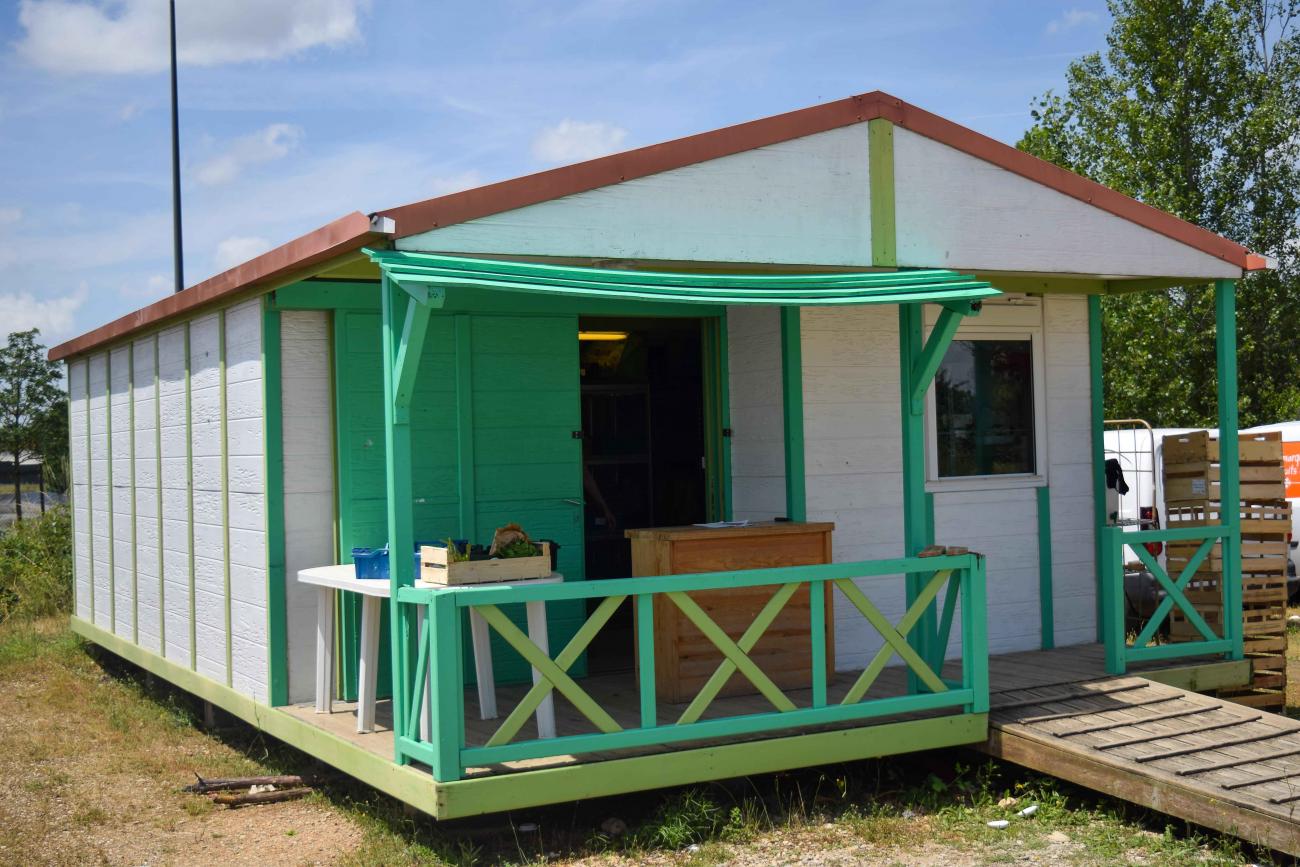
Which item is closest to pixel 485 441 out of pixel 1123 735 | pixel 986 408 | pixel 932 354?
pixel 932 354

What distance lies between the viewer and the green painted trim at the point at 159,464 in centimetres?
960

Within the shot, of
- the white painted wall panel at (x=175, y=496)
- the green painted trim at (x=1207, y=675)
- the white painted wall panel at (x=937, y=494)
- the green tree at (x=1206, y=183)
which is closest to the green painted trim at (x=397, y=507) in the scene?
the white painted wall panel at (x=937, y=494)

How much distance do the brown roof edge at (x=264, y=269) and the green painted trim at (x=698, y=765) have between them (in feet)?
7.95

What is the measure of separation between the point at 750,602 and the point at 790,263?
1.88 meters

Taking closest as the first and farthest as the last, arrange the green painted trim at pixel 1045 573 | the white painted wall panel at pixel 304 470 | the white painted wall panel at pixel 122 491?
the white painted wall panel at pixel 304 470 → the green painted trim at pixel 1045 573 → the white painted wall panel at pixel 122 491

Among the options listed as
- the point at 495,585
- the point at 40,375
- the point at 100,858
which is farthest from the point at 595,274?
the point at 40,375

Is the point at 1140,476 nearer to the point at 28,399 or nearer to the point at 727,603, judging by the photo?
the point at 727,603

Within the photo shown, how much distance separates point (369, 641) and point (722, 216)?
2.85 m

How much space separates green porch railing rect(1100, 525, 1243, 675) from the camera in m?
7.79

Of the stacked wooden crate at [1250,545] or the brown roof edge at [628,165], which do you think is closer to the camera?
the brown roof edge at [628,165]

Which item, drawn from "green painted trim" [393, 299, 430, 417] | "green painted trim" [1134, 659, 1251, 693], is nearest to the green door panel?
"green painted trim" [393, 299, 430, 417]

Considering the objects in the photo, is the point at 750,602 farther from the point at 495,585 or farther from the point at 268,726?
the point at 268,726

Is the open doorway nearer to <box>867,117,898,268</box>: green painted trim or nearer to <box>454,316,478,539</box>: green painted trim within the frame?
<box>454,316,478,539</box>: green painted trim

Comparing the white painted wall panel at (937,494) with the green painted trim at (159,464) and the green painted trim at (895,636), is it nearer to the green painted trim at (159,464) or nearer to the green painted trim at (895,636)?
the green painted trim at (895,636)
